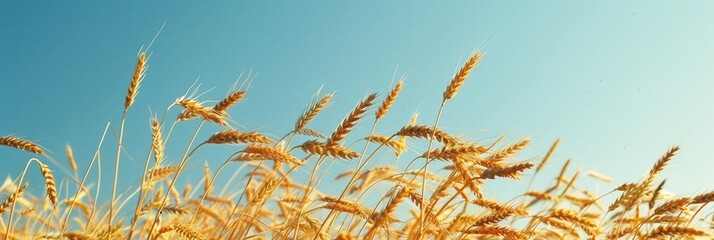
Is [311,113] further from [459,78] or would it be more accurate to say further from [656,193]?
[656,193]

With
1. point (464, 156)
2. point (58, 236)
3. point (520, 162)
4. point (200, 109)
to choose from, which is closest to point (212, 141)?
point (200, 109)

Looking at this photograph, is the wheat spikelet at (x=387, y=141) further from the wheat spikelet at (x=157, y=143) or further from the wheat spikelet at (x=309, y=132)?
the wheat spikelet at (x=157, y=143)

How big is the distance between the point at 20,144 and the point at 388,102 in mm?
1576

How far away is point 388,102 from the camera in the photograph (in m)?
3.13

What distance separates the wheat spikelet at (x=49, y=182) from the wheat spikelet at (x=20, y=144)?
0.07 meters

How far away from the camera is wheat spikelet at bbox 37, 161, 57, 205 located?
248cm

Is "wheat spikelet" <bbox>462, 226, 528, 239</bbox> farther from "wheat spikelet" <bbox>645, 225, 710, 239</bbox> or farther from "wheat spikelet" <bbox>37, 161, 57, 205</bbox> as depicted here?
"wheat spikelet" <bbox>37, 161, 57, 205</bbox>

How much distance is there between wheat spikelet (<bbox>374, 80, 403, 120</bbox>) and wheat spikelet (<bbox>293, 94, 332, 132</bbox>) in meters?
0.27

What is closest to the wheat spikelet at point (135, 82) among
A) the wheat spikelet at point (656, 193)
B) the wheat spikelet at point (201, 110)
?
the wheat spikelet at point (201, 110)

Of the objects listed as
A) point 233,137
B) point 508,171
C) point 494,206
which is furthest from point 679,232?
point 233,137

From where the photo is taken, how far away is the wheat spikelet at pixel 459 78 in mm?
2906

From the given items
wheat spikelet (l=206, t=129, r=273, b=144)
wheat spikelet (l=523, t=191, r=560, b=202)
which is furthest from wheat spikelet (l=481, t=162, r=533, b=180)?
wheat spikelet (l=206, t=129, r=273, b=144)

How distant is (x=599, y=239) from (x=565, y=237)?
0.16m

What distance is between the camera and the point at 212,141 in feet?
8.66
